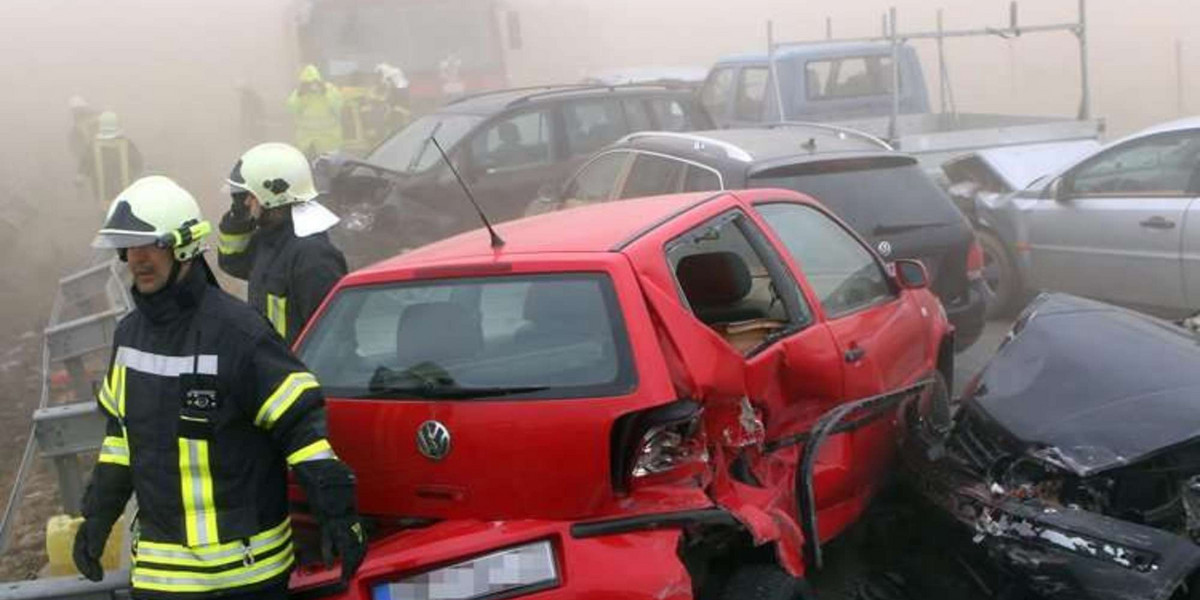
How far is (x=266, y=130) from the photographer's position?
66.9 ft

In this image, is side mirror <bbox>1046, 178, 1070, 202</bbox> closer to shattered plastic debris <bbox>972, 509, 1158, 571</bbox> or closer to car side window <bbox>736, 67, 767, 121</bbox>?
car side window <bbox>736, 67, 767, 121</bbox>

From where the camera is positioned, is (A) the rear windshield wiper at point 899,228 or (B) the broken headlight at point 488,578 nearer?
(B) the broken headlight at point 488,578

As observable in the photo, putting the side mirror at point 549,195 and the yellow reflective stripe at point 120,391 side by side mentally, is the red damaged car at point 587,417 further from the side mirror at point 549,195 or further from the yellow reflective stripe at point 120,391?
the side mirror at point 549,195

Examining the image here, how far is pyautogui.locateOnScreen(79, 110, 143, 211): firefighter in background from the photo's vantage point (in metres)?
13.4

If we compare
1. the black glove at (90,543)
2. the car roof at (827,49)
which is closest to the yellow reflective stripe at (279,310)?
the black glove at (90,543)

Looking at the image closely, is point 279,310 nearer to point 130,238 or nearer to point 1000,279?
point 130,238

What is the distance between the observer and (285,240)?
4746 mm

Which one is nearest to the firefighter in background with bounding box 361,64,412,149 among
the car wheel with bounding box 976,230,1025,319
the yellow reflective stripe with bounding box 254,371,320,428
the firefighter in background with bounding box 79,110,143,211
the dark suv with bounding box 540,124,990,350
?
the firefighter in background with bounding box 79,110,143,211

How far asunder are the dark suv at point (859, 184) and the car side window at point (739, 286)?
73.1 inches

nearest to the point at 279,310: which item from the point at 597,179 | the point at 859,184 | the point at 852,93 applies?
the point at 859,184

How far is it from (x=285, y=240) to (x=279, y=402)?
6.11 ft

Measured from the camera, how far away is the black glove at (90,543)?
3.19 m

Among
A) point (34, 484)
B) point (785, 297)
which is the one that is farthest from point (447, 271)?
point (34, 484)

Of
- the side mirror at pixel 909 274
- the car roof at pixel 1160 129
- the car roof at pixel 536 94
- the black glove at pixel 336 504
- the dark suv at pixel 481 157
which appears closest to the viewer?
the black glove at pixel 336 504
